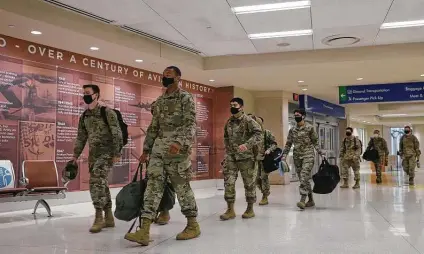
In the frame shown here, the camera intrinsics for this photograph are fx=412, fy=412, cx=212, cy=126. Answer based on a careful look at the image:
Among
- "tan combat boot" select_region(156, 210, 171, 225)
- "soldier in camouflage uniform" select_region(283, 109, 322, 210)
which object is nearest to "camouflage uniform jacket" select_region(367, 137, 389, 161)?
"soldier in camouflage uniform" select_region(283, 109, 322, 210)

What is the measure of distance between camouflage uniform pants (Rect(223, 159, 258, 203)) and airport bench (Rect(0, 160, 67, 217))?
2535mm

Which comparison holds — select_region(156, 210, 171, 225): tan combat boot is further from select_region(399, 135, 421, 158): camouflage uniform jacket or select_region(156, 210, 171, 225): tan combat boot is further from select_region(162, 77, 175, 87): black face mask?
select_region(399, 135, 421, 158): camouflage uniform jacket

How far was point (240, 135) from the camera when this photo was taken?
556cm

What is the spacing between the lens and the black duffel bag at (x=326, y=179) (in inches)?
257

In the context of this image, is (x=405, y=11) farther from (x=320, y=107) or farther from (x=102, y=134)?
(x=320, y=107)

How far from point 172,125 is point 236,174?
171cm

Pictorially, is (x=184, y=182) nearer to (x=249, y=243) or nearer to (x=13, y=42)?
(x=249, y=243)

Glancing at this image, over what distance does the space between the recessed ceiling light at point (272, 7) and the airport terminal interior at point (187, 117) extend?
31 millimetres

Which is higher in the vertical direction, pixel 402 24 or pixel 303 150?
pixel 402 24

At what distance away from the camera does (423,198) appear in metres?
8.15

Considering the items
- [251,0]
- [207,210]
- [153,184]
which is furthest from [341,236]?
[251,0]

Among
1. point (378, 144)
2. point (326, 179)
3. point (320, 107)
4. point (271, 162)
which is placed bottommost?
point (326, 179)

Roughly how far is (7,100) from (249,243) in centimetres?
502

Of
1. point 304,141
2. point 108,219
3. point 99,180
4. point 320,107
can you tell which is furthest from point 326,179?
point 320,107
